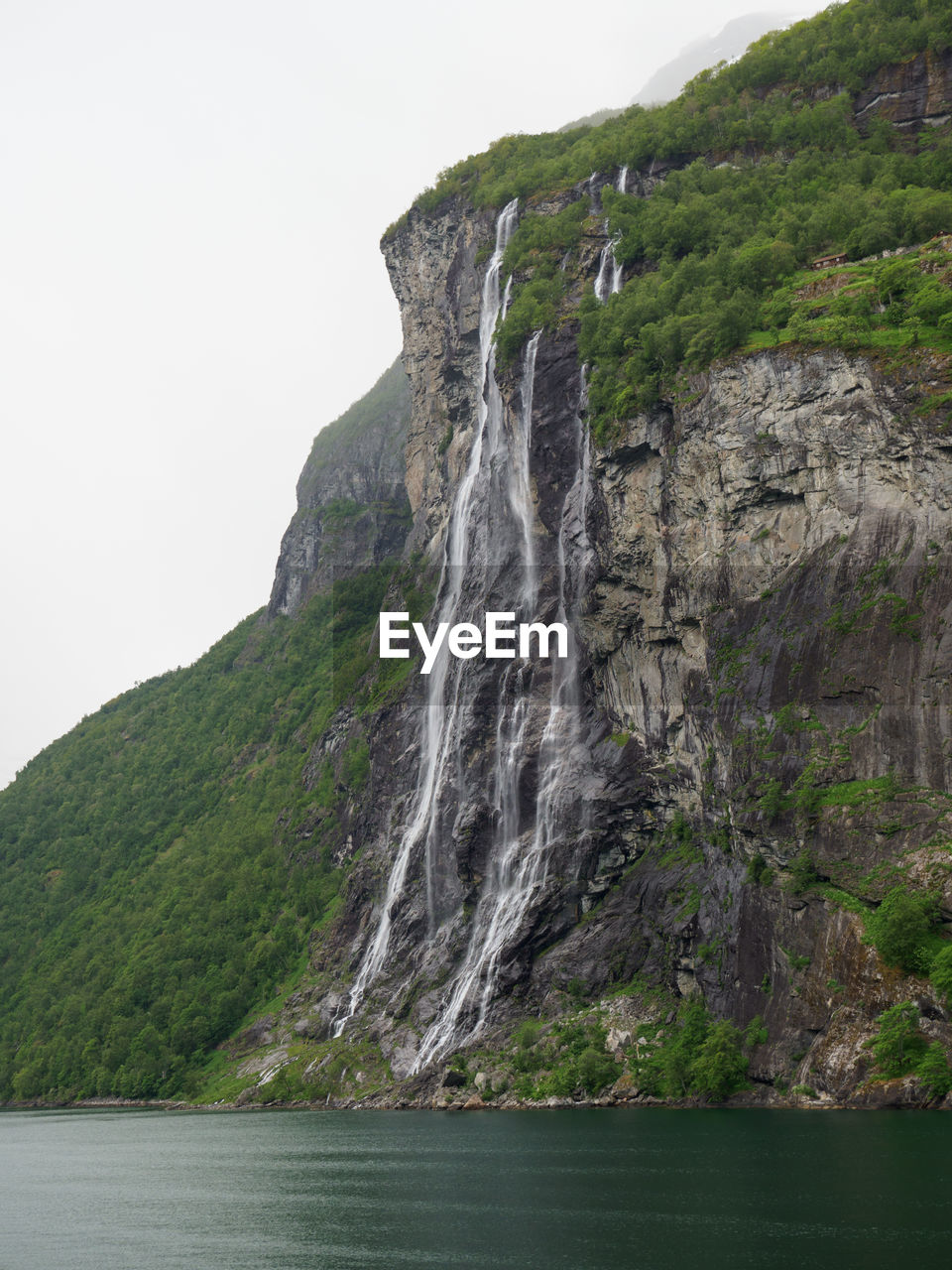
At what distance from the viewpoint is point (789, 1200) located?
28422mm

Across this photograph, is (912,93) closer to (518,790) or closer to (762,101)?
(762,101)

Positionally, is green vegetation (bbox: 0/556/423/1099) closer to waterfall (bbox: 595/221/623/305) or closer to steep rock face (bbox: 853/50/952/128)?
waterfall (bbox: 595/221/623/305)

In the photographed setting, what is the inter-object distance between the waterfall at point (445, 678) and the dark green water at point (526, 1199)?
30.1 m

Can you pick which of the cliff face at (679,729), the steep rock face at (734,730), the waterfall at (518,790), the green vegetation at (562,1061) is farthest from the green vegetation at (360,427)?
the green vegetation at (562,1061)

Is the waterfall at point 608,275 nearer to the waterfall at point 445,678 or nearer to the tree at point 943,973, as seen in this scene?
the waterfall at point 445,678

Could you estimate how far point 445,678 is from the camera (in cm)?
9031

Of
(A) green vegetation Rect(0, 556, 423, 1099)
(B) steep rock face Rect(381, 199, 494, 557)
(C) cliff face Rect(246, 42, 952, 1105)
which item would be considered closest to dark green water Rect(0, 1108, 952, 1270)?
(C) cliff face Rect(246, 42, 952, 1105)

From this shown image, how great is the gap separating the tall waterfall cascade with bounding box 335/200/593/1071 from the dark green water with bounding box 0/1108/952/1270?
2085 centimetres

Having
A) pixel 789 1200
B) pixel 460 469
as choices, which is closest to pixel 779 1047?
pixel 789 1200

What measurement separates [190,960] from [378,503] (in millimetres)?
72714

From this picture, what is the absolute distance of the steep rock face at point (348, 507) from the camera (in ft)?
495

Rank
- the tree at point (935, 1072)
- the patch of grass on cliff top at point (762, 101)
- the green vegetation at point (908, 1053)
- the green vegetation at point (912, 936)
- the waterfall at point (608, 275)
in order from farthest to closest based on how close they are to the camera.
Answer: the patch of grass on cliff top at point (762, 101)
the waterfall at point (608, 275)
the green vegetation at point (912, 936)
the green vegetation at point (908, 1053)
the tree at point (935, 1072)

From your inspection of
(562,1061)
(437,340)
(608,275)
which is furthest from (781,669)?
(437,340)

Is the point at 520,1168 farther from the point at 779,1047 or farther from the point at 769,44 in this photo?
the point at 769,44
